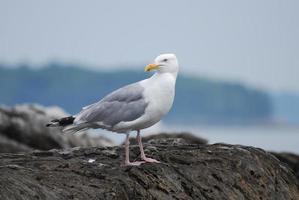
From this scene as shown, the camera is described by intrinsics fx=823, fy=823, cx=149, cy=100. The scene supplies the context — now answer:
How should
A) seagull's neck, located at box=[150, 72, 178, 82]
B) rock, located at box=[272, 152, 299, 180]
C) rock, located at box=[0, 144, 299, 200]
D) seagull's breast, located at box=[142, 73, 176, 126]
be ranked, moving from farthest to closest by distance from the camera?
rock, located at box=[272, 152, 299, 180]
seagull's neck, located at box=[150, 72, 178, 82]
seagull's breast, located at box=[142, 73, 176, 126]
rock, located at box=[0, 144, 299, 200]

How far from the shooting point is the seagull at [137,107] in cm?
843

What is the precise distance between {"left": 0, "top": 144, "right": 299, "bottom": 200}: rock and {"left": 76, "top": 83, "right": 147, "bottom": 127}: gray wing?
0.36 metres

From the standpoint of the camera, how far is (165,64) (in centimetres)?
870

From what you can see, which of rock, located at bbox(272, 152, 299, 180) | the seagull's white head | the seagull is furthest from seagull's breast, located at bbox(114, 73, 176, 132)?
rock, located at bbox(272, 152, 299, 180)

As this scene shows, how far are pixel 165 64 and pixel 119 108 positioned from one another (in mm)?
685

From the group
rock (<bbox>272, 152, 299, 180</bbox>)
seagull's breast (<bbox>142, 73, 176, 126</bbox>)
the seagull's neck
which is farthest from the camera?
rock (<bbox>272, 152, 299, 180</bbox>)

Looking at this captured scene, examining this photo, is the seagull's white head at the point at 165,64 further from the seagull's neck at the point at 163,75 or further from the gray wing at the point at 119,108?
the gray wing at the point at 119,108

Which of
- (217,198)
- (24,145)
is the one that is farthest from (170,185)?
(24,145)

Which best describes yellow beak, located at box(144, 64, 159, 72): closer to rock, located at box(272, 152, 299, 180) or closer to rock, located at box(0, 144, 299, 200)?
rock, located at box(0, 144, 299, 200)

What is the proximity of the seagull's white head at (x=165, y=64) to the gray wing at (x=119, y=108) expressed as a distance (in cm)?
26

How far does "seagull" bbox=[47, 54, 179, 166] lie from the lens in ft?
27.7

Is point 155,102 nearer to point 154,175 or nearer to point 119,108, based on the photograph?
point 119,108

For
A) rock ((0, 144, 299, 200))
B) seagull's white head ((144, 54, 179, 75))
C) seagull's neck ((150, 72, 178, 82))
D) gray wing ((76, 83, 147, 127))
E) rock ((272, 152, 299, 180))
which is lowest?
rock ((272, 152, 299, 180))

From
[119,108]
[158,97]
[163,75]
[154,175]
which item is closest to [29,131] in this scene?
[119,108]
